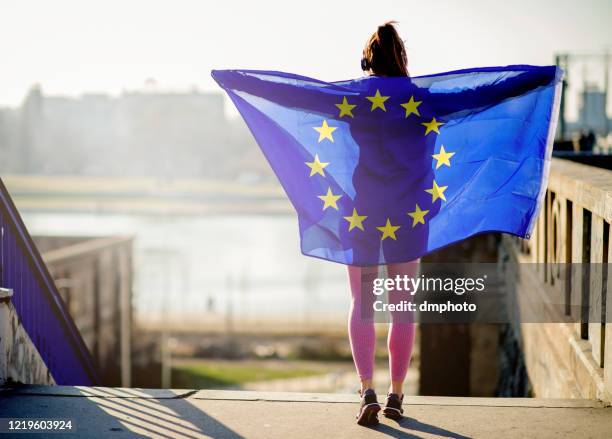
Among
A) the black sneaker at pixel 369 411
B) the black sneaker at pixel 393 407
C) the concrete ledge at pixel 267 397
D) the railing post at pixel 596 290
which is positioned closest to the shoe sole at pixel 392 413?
the black sneaker at pixel 393 407

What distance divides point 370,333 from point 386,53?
147cm

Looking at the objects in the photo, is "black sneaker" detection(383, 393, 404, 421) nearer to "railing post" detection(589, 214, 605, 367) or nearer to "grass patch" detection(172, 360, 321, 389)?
"railing post" detection(589, 214, 605, 367)

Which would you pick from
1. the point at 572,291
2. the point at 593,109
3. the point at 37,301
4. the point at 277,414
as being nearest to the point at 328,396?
the point at 277,414

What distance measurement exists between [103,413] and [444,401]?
6.35ft

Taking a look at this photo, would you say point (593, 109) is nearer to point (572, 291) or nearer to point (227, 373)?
point (572, 291)

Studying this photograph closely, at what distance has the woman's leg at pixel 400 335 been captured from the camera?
4.32 meters

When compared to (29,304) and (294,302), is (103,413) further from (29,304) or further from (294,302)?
(294,302)

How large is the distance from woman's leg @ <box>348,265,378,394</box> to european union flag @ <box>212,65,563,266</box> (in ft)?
0.37

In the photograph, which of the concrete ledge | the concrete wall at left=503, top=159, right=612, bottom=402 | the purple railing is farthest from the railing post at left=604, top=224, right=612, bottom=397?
the purple railing

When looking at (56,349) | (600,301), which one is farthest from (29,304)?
(600,301)

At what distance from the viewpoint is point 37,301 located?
599 centimetres

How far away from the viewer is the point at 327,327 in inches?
1943

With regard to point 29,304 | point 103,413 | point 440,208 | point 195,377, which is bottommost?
point 195,377

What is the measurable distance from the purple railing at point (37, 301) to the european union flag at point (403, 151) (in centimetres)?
182
